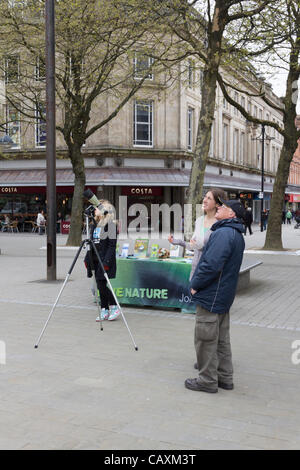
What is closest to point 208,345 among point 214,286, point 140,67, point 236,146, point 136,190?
point 214,286

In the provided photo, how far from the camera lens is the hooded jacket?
446cm

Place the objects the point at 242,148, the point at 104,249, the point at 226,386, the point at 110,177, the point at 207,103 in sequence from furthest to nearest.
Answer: the point at 242,148 < the point at 110,177 < the point at 207,103 < the point at 104,249 < the point at 226,386

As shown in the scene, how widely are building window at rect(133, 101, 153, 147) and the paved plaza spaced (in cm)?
2629

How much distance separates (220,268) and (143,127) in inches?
1206

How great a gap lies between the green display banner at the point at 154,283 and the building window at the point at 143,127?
2622 cm

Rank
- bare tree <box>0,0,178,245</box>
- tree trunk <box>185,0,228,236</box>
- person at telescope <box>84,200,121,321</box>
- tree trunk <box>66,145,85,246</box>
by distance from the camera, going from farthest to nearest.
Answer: tree trunk <box>66,145,85,246</box> < bare tree <box>0,0,178,245</box> < tree trunk <box>185,0,228,236</box> < person at telescope <box>84,200,121,321</box>

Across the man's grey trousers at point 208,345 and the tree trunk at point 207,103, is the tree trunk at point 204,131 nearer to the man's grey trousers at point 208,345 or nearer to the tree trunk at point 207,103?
the tree trunk at point 207,103

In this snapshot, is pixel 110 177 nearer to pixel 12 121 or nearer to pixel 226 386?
pixel 12 121

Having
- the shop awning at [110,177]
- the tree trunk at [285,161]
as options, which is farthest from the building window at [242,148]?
the tree trunk at [285,161]

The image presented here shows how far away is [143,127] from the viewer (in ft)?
112

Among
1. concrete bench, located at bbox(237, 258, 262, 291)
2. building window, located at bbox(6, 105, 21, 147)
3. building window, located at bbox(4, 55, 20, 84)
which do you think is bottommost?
concrete bench, located at bbox(237, 258, 262, 291)

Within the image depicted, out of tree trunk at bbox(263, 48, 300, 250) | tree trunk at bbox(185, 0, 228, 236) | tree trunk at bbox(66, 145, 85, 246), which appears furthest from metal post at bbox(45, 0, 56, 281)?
tree trunk at bbox(263, 48, 300, 250)

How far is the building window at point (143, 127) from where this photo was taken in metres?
33.9

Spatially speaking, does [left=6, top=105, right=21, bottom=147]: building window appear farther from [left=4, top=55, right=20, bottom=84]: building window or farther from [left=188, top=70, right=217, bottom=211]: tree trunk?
[left=188, top=70, right=217, bottom=211]: tree trunk
